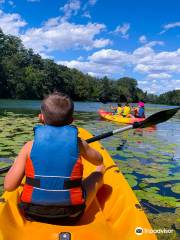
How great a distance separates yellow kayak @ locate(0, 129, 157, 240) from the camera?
233cm

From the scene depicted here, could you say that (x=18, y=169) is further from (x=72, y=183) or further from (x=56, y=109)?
(x=56, y=109)

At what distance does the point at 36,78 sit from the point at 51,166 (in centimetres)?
5701

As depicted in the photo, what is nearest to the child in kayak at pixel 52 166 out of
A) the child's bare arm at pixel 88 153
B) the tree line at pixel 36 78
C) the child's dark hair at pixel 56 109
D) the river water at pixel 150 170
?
the child's dark hair at pixel 56 109

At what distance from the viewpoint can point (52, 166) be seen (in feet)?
7.55

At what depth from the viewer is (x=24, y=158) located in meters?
2.33

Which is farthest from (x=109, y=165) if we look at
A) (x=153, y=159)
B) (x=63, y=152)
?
(x=153, y=159)

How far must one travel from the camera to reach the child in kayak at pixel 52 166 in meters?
2.30

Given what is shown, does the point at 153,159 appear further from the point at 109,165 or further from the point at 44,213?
the point at 44,213

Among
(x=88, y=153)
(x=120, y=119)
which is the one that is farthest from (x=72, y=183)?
(x=120, y=119)

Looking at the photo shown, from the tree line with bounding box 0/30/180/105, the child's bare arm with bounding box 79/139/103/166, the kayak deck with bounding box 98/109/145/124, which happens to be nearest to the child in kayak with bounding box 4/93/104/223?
the child's bare arm with bounding box 79/139/103/166

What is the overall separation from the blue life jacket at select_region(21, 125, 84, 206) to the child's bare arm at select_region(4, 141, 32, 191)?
44 mm

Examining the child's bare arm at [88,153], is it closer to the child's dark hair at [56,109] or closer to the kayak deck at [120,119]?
the child's dark hair at [56,109]

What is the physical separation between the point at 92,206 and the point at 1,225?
93 centimetres

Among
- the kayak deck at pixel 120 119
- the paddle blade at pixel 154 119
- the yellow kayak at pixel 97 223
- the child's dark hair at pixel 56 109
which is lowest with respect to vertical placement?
the kayak deck at pixel 120 119
